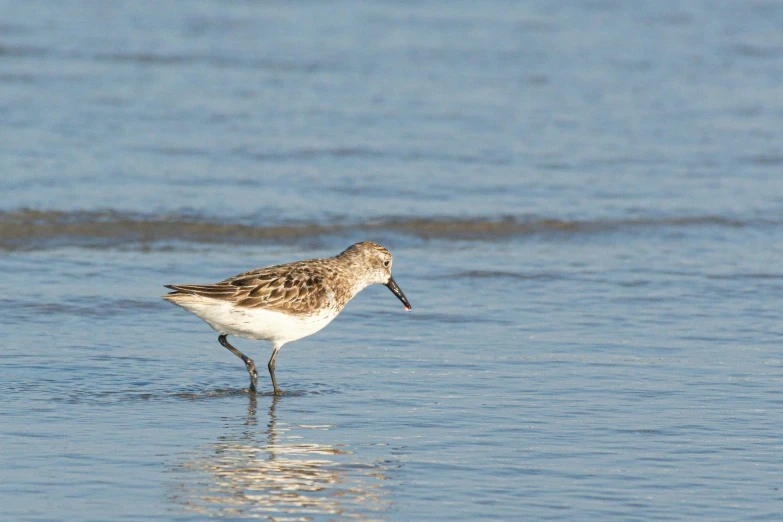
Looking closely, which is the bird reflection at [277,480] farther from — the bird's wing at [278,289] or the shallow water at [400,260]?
the bird's wing at [278,289]

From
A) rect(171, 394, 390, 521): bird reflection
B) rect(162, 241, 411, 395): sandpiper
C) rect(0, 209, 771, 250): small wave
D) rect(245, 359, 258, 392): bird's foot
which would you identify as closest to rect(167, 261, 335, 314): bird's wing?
rect(162, 241, 411, 395): sandpiper

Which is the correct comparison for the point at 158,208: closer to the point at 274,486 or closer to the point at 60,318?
the point at 60,318

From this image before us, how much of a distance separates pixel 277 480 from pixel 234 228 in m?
6.94

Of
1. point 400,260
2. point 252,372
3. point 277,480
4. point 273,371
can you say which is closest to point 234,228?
point 400,260

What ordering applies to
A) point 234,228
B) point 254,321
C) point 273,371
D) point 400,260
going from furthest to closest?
point 234,228 < point 400,260 < point 273,371 < point 254,321

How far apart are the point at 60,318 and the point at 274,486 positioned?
13.0 ft

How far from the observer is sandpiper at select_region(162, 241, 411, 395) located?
25.7ft

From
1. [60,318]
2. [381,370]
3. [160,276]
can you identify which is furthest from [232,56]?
[381,370]

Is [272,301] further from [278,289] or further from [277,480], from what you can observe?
[277,480]

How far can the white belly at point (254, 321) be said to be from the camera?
7812 mm

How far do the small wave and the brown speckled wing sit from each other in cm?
432

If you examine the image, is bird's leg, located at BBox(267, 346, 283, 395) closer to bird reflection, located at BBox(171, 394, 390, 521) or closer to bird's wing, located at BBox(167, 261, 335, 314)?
bird's wing, located at BBox(167, 261, 335, 314)

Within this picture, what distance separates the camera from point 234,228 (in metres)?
13.0

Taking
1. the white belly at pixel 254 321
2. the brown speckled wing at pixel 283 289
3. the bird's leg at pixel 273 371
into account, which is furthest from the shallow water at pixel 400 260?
the brown speckled wing at pixel 283 289
